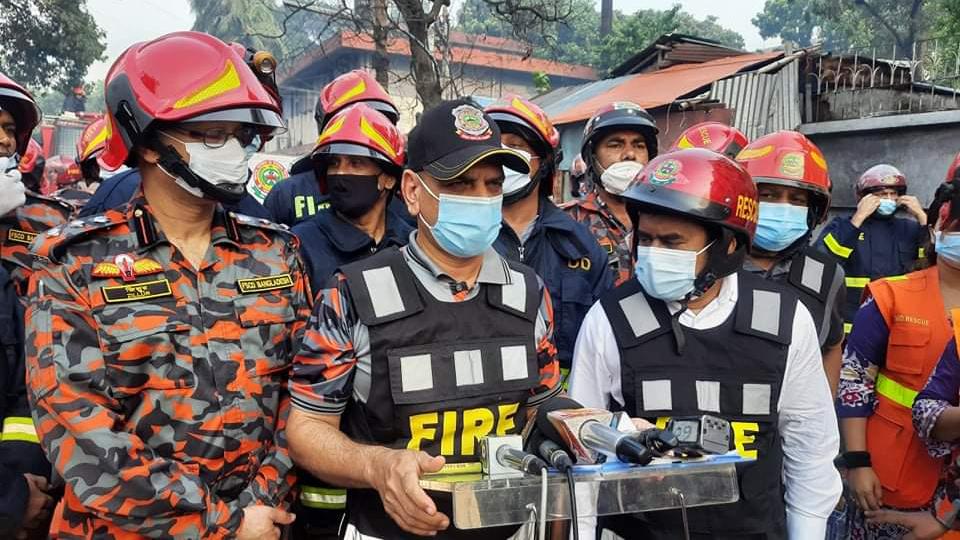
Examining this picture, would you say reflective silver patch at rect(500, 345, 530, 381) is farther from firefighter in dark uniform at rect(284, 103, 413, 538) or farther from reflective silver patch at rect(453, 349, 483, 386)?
firefighter in dark uniform at rect(284, 103, 413, 538)

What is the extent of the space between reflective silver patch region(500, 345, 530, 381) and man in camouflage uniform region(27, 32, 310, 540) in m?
0.69

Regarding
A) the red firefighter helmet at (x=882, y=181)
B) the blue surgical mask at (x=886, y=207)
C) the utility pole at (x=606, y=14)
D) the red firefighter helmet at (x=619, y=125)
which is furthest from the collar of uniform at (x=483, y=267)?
the utility pole at (x=606, y=14)

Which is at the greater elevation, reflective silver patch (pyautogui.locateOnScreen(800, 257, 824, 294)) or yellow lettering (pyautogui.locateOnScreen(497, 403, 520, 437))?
reflective silver patch (pyautogui.locateOnScreen(800, 257, 824, 294))

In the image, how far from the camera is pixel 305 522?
3047 millimetres

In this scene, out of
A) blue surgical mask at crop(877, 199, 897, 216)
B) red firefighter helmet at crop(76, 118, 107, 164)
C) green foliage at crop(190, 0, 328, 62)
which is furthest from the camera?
green foliage at crop(190, 0, 328, 62)

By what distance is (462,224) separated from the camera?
2.41 metres

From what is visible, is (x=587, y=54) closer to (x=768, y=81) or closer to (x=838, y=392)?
(x=768, y=81)

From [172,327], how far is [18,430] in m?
0.84

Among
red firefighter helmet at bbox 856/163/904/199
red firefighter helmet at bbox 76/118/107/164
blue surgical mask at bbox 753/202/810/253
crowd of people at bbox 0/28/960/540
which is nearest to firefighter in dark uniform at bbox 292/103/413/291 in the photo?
crowd of people at bbox 0/28/960/540

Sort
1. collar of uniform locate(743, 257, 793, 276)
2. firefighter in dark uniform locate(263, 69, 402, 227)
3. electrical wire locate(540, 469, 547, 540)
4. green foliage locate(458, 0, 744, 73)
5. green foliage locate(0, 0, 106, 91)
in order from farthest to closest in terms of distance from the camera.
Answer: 1. green foliage locate(0, 0, 106, 91)
2. green foliage locate(458, 0, 744, 73)
3. firefighter in dark uniform locate(263, 69, 402, 227)
4. collar of uniform locate(743, 257, 793, 276)
5. electrical wire locate(540, 469, 547, 540)

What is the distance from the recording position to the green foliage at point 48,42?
2314cm

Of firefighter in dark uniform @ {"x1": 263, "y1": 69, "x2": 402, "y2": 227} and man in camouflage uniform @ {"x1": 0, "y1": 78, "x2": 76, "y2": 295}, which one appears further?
firefighter in dark uniform @ {"x1": 263, "y1": 69, "x2": 402, "y2": 227}

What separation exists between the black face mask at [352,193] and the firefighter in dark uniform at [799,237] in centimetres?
182

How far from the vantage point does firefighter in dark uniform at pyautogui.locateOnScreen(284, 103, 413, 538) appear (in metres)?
3.44
